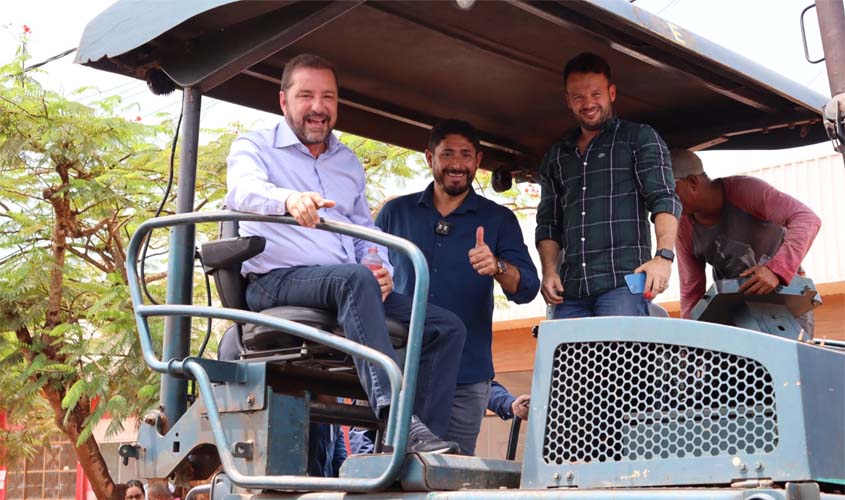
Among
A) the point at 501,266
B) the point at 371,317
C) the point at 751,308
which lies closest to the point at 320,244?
the point at 371,317

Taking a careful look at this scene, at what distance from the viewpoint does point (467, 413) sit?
497cm

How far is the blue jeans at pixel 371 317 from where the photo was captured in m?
3.78

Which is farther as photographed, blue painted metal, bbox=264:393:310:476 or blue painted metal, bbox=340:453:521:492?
blue painted metal, bbox=264:393:310:476

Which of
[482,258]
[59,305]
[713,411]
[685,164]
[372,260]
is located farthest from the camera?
[59,305]

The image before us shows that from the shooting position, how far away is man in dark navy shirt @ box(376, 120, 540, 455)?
5012 millimetres

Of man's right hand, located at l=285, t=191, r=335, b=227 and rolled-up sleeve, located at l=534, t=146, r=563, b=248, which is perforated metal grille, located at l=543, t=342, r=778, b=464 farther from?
rolled-up sleeve, located at l=534, t=146, r=563, b=248

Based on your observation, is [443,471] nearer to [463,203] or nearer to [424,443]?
[424,443]

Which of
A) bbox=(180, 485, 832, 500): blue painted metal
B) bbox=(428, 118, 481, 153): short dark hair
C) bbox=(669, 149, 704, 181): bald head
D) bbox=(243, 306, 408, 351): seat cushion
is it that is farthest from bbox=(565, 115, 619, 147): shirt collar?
bbox=(180, 485, 832, 500): blue painted metal

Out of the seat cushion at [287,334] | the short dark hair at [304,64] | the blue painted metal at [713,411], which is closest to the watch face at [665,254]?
the blue painted metal at [713,411]

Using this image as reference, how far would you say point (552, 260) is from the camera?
5000 mm

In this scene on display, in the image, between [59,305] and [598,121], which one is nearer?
[598,121]

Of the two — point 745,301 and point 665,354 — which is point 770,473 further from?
point 745,301

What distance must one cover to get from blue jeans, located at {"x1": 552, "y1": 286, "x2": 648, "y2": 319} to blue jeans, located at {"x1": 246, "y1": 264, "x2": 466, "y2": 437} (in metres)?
0.74

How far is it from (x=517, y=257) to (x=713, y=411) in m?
2.05
